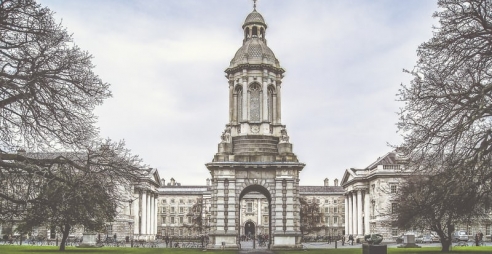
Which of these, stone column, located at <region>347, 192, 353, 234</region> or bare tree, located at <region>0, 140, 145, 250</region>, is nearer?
bare tree, located at <region>0, 140, 145, 250</region>

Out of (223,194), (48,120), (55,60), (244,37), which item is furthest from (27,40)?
(244,37)

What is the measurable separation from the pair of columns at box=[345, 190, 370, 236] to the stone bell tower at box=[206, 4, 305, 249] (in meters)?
46.3

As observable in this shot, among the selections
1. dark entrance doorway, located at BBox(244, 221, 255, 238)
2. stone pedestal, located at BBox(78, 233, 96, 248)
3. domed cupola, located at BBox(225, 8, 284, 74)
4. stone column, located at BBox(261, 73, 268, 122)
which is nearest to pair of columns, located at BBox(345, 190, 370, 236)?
dark entrance doorway, located at BBox(244, 221, 255, 238)

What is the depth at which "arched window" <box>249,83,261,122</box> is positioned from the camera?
163ft

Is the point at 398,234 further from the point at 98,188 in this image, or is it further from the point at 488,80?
the point at 98,188

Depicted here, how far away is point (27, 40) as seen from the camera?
65.2 feet

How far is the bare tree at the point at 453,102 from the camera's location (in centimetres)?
1961

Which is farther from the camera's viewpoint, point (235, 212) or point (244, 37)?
point (244, 37)

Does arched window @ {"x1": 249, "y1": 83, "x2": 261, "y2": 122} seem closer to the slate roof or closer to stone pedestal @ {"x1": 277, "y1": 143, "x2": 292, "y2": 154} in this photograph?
stone pedestal @ {"x1": 277, "y1": 143, "x2": 292, "y2": 154}

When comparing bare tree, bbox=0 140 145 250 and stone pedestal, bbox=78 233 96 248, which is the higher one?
bare tree, bbox=0 140 145 250

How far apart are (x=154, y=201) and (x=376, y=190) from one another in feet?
134

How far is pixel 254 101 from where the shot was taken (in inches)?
1976

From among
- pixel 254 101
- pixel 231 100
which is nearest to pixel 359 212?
pixel 254 101

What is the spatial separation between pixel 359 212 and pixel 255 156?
170 ft
